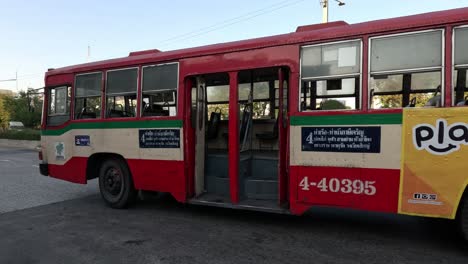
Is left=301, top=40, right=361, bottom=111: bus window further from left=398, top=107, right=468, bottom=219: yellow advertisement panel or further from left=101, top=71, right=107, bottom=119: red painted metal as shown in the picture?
left=101, top=71, right=107, bottom=119: red painted metal

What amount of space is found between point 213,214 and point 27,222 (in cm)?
312

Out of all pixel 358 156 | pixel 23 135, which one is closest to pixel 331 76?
pixel 358 156

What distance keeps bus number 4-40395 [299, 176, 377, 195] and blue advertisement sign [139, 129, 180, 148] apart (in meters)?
2.32

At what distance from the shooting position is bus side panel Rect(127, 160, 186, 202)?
6.37 metres

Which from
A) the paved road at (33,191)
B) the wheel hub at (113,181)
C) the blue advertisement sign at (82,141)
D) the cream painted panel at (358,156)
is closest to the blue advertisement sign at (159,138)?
the wheel hub at (113,181)

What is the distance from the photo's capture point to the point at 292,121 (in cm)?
532

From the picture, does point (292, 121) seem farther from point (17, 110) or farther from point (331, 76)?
point (17, 110)

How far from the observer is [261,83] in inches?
301

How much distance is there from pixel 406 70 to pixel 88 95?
19.0 ft

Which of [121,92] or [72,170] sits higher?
[121,92]

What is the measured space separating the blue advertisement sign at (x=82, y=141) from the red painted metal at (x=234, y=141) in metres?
3.21

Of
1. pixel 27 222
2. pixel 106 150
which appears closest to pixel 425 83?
pixel 106 150

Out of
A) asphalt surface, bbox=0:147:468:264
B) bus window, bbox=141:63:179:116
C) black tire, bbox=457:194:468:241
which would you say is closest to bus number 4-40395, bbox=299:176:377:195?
asphalt surface, bbox=0:147:468:264

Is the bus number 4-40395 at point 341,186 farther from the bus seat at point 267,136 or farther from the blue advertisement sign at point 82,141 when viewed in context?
the blue advertisement sign at point 82,141
